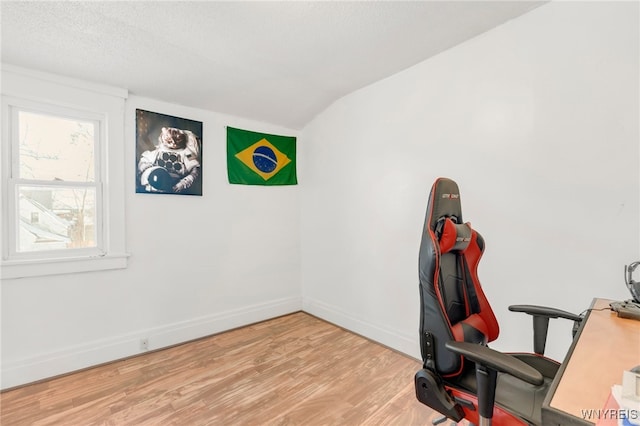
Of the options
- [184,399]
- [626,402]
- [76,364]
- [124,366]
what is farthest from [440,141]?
[76,364]

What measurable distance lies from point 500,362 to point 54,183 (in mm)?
3088

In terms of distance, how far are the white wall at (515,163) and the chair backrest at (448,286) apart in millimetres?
697

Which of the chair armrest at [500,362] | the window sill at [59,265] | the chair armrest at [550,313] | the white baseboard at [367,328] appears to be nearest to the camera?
the chair armrest at [500,362]

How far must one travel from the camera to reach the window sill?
2102 mm

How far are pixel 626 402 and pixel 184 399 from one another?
2283mm

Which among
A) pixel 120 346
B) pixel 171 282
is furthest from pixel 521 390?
pixel 120 346

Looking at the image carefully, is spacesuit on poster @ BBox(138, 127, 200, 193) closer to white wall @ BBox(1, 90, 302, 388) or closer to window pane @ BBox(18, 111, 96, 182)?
white wall @ BBox(1, 90, 302, 388)

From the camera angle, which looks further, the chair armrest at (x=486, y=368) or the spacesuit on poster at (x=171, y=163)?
the spacesuit on poster at (x=171, y=163)

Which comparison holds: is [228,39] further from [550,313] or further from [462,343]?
[550,313]

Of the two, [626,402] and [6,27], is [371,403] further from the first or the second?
[6,27]

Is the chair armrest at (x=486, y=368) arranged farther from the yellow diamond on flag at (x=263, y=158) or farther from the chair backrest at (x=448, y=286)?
the yellow diamond on flag at (x=263, y=158)

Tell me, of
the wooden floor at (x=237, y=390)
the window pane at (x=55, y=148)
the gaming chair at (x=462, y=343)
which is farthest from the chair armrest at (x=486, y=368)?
the window pane at (x=55, y=148)

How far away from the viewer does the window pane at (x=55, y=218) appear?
2209mm

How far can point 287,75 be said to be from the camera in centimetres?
263
